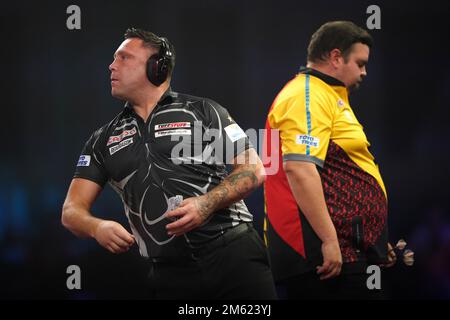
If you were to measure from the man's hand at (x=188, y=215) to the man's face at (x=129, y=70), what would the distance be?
Answer: 1.69 ft

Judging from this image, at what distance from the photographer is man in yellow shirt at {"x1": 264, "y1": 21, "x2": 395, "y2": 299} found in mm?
1977

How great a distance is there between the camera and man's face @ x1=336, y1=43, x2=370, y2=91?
7.23ft

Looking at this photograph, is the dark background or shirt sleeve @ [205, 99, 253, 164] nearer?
shirt sleeve @ [205, 99, 253, 164]

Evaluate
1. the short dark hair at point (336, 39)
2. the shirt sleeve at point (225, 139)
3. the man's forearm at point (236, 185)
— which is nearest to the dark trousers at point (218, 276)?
the man's forearm at point (236, 185)

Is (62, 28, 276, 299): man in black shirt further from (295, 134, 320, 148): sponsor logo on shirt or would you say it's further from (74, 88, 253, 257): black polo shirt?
(295, 134, 320, 148): sponsor logo on shirt

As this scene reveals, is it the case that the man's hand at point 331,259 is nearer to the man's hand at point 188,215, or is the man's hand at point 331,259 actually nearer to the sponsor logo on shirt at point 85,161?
the man's hand at point 188,215

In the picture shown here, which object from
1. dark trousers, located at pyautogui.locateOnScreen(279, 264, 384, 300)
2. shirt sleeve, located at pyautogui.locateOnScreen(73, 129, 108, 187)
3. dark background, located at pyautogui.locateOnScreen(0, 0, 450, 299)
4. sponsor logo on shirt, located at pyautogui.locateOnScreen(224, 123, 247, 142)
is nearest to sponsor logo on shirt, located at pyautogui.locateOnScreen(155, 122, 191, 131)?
sponsor logo on shirt, located at pyautogui.locateOnScreen(224, 123, 247, 142)

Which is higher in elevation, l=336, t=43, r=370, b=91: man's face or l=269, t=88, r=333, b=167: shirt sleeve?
l=336, t=43, r=370, b=91: man's face

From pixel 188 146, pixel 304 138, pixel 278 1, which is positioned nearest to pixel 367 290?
pixel 304 138

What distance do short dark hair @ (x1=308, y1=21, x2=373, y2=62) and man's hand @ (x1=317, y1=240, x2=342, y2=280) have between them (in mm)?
674

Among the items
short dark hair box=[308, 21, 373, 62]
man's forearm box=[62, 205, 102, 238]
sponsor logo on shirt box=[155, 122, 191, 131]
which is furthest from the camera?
short dark hair box=[308, 21, 373, 62]

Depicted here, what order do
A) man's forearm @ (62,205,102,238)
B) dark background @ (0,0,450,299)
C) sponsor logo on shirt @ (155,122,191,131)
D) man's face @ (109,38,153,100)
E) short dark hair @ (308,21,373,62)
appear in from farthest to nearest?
1. dark background @ (0,0,450,299)
2. short dark hair @ (308,21,373,62)
3. man's face @ (109,38,153,100)
4. sponsor logo on shirt @ (155,122,191,131)
5. man's forearm @ (62,205,102,238)

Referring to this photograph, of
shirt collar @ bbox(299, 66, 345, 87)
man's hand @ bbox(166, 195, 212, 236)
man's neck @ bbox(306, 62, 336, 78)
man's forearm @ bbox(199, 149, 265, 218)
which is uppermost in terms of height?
man's neck @ bbox(306, 62, 336, 78)

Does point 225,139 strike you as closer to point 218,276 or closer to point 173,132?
point 173,132
